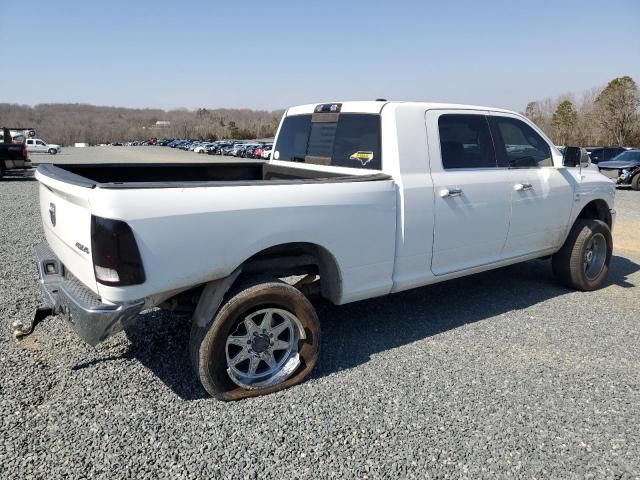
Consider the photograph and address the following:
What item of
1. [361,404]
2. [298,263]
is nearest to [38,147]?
[298,263]

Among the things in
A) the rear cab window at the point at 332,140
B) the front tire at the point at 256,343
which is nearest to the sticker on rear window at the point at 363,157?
the rear cab window at the point at 332,140

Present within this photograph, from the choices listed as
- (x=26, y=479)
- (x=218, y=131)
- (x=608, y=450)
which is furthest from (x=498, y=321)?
(x=218, y=131)

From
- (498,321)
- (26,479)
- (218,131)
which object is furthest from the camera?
(218,131)

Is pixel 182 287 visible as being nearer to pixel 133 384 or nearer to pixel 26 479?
pixel 133 384

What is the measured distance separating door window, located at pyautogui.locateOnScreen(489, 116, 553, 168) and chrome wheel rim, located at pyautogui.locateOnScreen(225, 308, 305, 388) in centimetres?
265

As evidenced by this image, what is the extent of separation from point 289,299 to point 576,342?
2.60m

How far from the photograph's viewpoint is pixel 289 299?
3273 millimetres

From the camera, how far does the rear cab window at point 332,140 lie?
13.2ft

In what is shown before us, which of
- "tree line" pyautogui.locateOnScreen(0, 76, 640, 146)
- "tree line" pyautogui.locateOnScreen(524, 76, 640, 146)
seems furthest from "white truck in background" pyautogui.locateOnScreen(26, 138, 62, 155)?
"tree line" pyautogui.locateOnScreen(524, 76, 640, 146)

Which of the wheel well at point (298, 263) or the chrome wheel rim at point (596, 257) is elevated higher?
the wheel well at point (298, 263)

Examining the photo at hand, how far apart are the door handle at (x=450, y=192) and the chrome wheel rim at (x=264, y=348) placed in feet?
5.28

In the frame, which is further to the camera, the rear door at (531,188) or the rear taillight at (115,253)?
the rear door at (531,188)

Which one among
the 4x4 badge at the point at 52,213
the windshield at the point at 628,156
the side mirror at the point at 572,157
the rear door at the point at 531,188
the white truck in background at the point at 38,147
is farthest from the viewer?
the white truck in background at the point at 38,147

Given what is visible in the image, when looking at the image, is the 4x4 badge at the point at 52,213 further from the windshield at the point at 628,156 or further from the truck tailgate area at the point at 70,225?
the windshield at the point at 628,156
